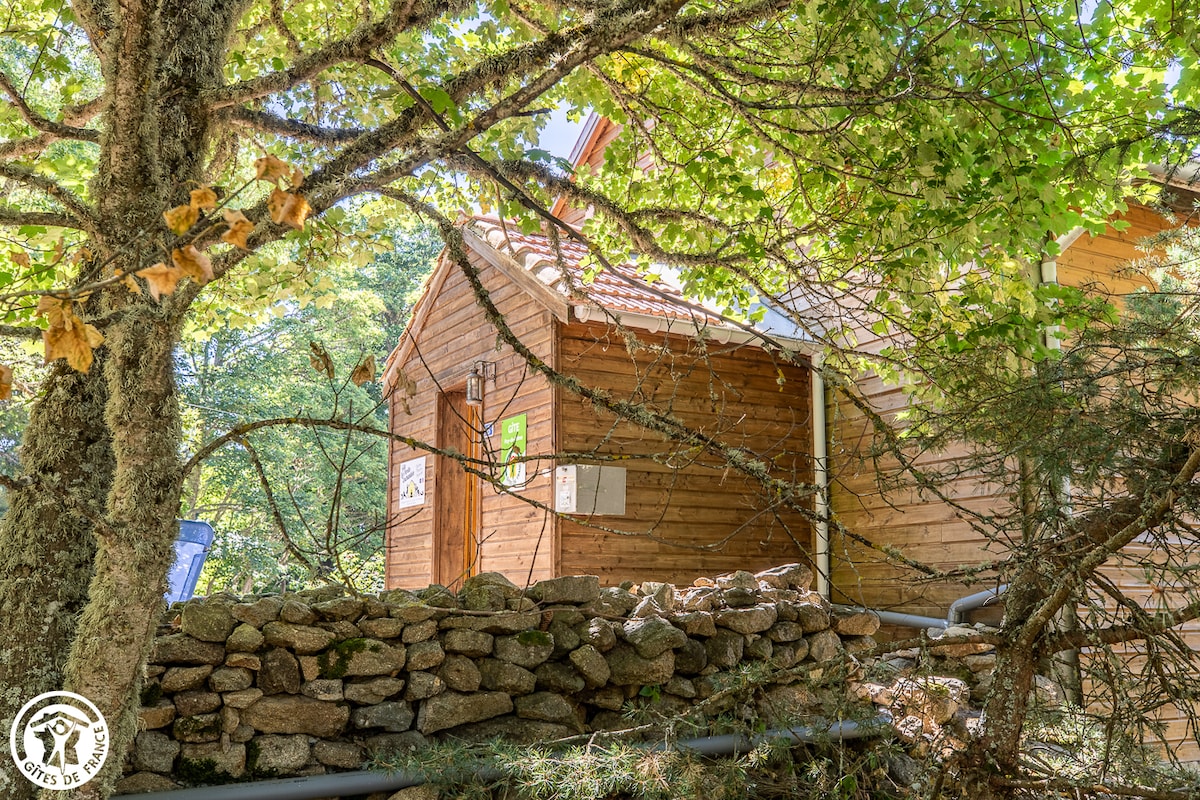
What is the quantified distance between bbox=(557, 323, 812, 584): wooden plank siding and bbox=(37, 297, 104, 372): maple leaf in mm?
5650

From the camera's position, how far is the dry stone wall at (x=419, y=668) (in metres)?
3.69

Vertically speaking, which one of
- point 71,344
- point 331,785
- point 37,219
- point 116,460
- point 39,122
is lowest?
point 331,785

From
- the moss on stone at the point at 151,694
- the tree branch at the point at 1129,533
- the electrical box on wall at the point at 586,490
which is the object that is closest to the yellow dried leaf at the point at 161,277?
the tree branch at the point at 1129,533

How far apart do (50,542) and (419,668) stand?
6.75ft

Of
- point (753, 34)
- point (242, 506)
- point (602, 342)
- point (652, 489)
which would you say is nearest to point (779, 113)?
point (753, 34)

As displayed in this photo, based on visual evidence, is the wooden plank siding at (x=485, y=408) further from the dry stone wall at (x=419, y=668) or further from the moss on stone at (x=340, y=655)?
the moss on stone at (x=340, y=655)

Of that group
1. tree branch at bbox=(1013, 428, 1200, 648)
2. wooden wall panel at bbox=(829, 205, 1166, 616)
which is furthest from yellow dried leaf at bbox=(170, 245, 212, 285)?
wooden wall panel at bbox=(829, 205, 1166, 616)

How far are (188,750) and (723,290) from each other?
349 cm

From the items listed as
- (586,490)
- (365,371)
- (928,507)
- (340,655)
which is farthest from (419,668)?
(928,507)

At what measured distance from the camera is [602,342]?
7461mm

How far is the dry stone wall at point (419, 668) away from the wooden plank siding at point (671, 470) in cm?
208

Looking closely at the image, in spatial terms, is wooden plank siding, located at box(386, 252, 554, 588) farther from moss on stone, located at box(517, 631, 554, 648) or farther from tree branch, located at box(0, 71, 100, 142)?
tree branch, located at box(0, 71, 100, 142)

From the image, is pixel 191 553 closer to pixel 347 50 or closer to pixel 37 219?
pixel 37 219

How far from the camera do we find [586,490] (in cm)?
699
